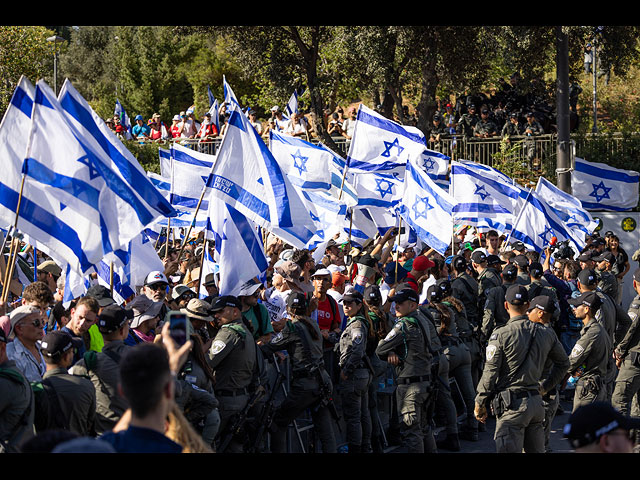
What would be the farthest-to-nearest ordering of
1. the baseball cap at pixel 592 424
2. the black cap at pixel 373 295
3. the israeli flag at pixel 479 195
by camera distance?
the israeli flag at pixel 479 195
the black cap at pixel 373 295
the baseball cap at pixel 592 424

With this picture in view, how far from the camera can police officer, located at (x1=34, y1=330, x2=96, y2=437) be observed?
20.0 feet

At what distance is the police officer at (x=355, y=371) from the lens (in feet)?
30.6

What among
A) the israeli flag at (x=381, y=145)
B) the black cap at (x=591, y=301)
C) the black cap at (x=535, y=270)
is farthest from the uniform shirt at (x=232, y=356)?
the israeli flag at (x=381, y=145)

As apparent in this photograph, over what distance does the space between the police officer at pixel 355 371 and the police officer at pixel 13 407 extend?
159 inches

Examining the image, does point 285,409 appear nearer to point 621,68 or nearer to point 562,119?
point 562,119

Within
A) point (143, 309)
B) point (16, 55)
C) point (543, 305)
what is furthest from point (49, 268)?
point (16, 55)

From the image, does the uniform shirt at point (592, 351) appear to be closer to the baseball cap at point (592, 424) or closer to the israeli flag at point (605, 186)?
the baseball cap at point (592, 424)

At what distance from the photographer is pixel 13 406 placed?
5812mm

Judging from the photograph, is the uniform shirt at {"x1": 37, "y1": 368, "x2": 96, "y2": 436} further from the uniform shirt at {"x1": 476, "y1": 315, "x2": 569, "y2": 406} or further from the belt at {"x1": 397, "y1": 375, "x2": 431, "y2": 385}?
the belt at {"x1": 397, "y1": 375, "x2": 431, "y2": 385}

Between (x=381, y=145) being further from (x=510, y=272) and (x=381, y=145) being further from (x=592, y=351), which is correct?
(x=592, y=351)

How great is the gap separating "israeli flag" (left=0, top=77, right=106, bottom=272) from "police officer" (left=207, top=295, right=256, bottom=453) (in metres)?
1.25

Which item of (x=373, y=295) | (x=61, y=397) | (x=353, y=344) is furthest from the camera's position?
(x=373, y=295)

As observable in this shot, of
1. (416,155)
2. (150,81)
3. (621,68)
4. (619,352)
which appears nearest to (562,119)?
(621,68)

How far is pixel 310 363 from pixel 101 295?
2119mm
